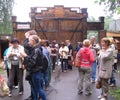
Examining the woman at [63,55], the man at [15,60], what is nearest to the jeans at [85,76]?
the man at [15,60]

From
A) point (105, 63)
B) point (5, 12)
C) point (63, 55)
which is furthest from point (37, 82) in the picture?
point (5, 12)

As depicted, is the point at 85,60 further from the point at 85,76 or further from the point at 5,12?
the point at 5,12

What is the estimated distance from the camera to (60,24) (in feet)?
85.4

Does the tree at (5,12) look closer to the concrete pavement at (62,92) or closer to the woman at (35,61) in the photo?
the concrete pavement at (62,92)

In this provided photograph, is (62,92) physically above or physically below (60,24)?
below

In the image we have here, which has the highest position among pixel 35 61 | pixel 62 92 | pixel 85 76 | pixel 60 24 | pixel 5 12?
pixel 5 12

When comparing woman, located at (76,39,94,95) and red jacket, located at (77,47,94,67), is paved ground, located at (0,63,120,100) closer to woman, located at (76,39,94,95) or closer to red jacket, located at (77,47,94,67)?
woman, located at (76,39,94,95)

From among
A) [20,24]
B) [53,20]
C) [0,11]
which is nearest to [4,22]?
[0,11]

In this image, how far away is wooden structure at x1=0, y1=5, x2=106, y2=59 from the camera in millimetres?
25984

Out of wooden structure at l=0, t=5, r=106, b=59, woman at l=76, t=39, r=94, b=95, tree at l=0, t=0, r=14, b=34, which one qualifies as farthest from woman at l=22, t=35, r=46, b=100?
tree at l=0, t=0, r=14, b=34

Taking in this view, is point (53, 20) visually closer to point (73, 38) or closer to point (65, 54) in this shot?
→ point (73, 38)

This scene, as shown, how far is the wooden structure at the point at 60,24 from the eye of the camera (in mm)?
25984

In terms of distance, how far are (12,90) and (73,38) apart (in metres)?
15.0

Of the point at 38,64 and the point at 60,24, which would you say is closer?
the point at 38,64
